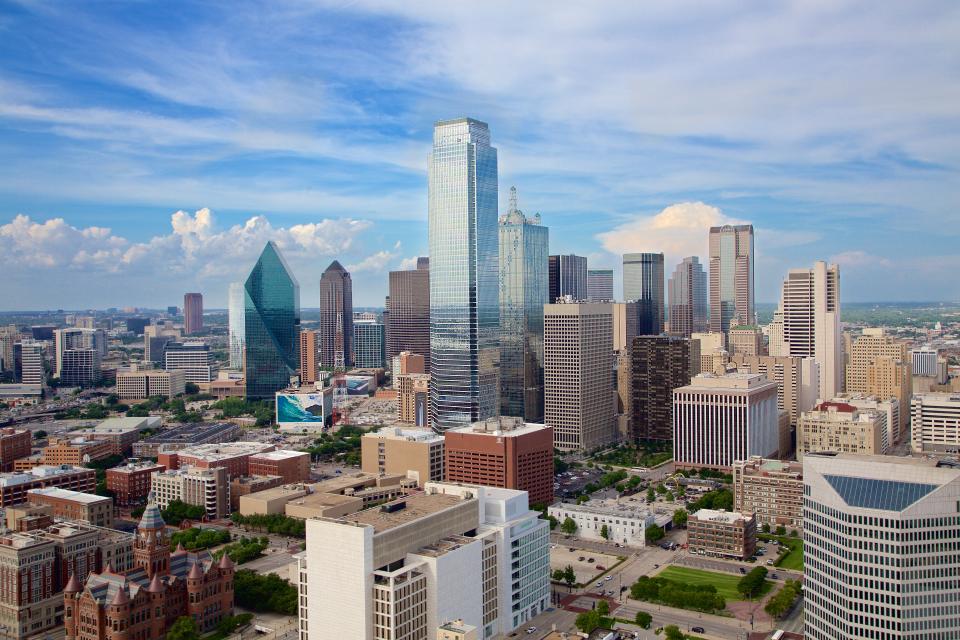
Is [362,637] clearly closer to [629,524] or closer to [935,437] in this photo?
[629,524]

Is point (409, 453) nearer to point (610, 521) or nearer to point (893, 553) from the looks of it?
point (610, 521)

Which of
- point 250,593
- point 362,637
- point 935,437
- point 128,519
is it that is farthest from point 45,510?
point 935,437

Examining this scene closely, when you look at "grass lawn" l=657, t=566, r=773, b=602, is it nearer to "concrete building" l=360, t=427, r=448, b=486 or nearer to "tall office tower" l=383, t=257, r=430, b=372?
"concrete building" l=360, t=427, r=448, b=486

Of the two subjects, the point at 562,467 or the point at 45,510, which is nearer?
the point at 45,510

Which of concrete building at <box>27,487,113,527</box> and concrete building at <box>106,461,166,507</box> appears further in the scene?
concrete building at <box>106,461,166,507</box>

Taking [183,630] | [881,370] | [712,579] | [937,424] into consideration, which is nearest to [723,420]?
[937,424]

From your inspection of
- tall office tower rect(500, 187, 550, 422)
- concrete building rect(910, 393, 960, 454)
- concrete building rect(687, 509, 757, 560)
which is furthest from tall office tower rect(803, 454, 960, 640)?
tall office tower rect(500, 187, 550, 422)

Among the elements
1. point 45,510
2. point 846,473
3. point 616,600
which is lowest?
point 616,600
